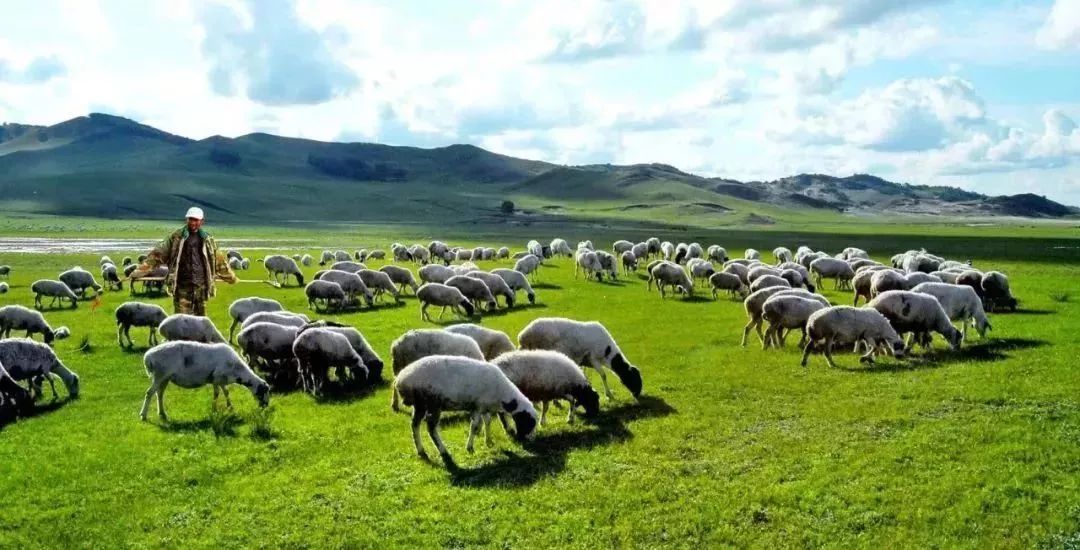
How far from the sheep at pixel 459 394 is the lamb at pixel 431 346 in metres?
2.63

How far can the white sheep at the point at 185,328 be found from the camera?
16703mm

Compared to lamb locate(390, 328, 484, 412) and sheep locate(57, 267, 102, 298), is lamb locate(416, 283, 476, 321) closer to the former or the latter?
lamb locate(390, 328, 484, 412)

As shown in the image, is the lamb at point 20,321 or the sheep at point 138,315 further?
the sheep at point 138,315

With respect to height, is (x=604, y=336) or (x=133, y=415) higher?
(x=604, y=336)

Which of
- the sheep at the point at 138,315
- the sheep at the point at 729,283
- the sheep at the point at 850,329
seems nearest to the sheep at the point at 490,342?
the sheep at the point at 850,329

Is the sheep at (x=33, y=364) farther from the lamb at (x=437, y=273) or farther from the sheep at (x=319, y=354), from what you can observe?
the lamb at (x=437, y=273)

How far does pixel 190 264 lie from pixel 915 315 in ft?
55.3

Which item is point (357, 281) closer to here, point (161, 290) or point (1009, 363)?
point (161, 290)

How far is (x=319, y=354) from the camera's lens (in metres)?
15.6

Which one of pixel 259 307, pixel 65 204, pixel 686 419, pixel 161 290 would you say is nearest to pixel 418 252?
pixel 161 290

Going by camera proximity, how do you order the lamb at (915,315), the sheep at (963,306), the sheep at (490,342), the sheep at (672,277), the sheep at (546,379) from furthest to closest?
1. the sheep at (672,277)
2. the sheep at (963,306)
3. the lamb at (915,315)
4. the sheep at (490,342)
5. the sheep at (546,379)

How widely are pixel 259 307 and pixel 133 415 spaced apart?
893 centimetres

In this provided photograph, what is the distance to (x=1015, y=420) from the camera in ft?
39.9

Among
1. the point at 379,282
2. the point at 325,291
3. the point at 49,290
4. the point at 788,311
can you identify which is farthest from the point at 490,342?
the point at 49,290
